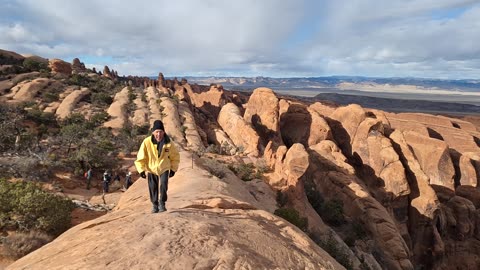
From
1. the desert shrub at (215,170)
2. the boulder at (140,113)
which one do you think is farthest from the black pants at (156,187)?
the boulder at (140,113)

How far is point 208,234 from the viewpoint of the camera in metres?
5.95

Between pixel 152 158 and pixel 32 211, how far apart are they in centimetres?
605

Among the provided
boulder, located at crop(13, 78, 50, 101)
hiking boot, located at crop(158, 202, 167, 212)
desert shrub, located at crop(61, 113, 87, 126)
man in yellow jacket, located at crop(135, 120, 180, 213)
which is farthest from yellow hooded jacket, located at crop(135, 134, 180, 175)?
boulder, located at crop(13, 78, 50, 101)

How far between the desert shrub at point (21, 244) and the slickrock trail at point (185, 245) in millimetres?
2902

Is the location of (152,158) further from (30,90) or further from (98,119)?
(30,90)

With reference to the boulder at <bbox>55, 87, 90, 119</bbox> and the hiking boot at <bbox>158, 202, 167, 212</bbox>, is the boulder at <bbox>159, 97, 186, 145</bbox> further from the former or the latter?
the hiking boot at <bbox>158, 202, 167, 212</bbox>

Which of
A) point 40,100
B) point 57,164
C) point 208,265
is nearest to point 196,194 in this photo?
point 208,265

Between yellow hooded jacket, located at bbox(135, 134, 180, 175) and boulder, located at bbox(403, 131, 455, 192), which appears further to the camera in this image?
boulder, located at bbox(403, 131, 455, 192)

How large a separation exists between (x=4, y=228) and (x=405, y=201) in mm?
24042

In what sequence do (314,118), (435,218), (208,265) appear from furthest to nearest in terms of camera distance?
(314,118), (435,218), (208,265)

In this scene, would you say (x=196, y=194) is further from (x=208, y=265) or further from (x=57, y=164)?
(x=57, y=164)

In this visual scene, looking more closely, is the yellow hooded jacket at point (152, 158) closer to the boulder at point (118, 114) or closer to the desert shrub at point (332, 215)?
the desert shrub at point (332, 215)

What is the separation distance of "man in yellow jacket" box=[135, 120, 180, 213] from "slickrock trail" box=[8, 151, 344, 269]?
641mm

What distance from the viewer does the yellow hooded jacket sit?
7344 mm
